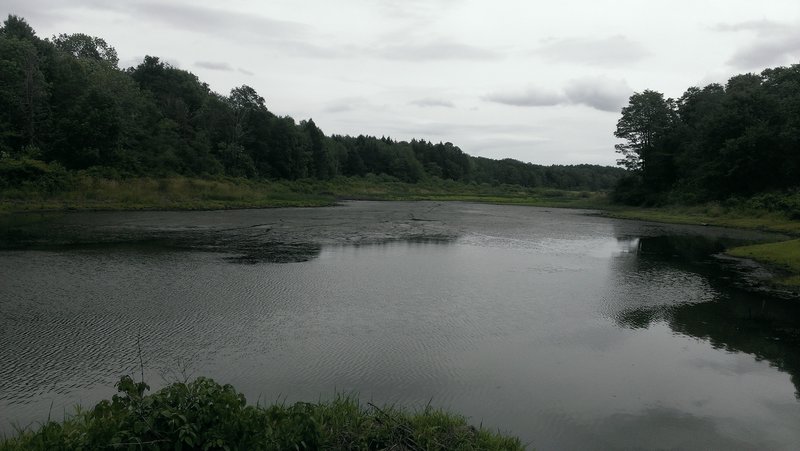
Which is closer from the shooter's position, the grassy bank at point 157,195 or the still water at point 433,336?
the still water at point 433,336

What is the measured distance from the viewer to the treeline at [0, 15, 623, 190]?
158 feet

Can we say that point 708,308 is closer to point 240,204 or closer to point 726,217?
point 726,217

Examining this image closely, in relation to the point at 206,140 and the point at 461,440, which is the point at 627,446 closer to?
the point at 461,440

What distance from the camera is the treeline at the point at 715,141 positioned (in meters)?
44.6

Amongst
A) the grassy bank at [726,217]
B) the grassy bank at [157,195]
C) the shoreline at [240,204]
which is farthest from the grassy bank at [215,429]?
the grassy bank at [157,195]

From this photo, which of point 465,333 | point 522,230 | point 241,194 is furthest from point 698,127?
point 465,333

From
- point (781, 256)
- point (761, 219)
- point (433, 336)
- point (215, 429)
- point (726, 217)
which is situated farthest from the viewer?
point (726, 217)

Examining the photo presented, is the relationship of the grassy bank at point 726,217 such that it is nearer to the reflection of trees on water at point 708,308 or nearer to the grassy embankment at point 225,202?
the grassy embankment at point 225,202

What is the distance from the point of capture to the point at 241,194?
177ft

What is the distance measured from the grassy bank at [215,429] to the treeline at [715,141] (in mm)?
47297

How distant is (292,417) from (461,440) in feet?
5.96

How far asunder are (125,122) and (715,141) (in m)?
61.3

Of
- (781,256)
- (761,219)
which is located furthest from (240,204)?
(761,219)

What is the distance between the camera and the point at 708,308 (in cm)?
1353
